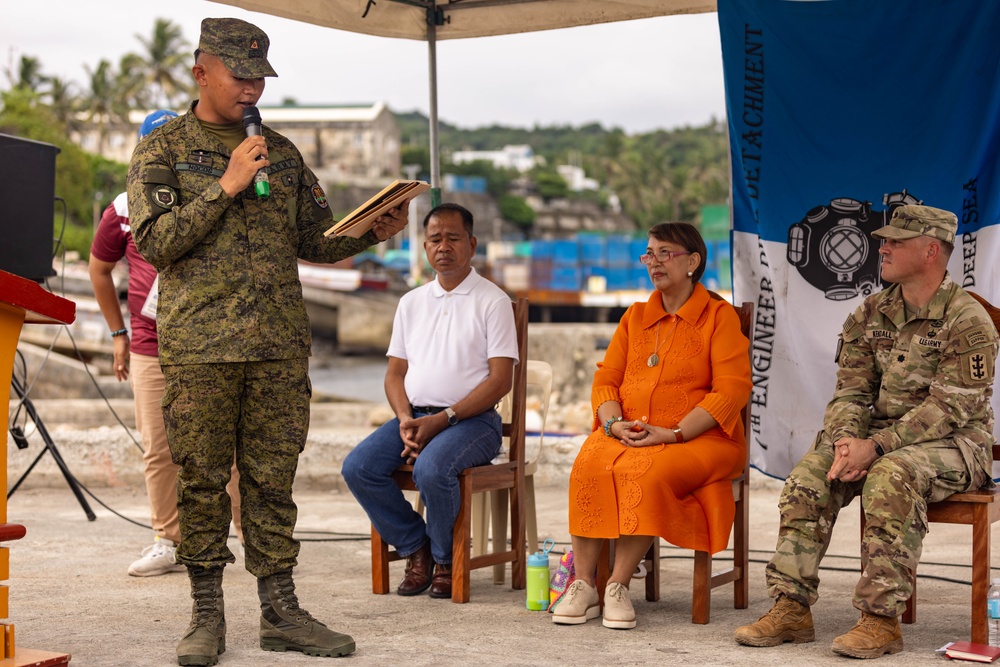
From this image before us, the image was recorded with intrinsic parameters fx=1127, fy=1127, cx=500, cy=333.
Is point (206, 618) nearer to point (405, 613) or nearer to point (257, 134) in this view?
point (405, 613)

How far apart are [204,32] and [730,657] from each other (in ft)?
8.14

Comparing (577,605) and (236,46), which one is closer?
(236,46)

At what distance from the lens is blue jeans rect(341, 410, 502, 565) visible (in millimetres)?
4379

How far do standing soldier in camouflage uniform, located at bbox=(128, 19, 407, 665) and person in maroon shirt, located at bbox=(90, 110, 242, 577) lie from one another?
1399mm

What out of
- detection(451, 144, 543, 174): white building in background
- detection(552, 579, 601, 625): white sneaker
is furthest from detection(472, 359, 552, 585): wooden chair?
detection(451, 144, 543, 174): white building in background

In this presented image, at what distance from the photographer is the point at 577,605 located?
4.04 meters

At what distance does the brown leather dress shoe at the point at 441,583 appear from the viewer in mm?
4496

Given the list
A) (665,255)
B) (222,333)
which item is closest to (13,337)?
(222,333)

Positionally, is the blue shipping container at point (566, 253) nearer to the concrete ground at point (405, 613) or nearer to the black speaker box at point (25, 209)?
the concrete ground at point (405, 613)

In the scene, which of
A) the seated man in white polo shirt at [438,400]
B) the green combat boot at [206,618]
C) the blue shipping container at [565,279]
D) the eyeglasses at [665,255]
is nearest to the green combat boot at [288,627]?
the green combat boot at [206,618]

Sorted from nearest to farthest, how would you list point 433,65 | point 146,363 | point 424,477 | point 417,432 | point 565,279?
point 424,477 < point 417,432 < point 146,363 < point 433,65 < point 565,279

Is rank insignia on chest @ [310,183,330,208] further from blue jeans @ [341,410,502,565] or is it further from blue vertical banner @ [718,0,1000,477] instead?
blue vertical banner @ [718,0,1000,477]

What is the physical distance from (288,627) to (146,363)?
5.77ft

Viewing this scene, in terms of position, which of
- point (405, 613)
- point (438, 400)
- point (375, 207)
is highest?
point (375, 207)
